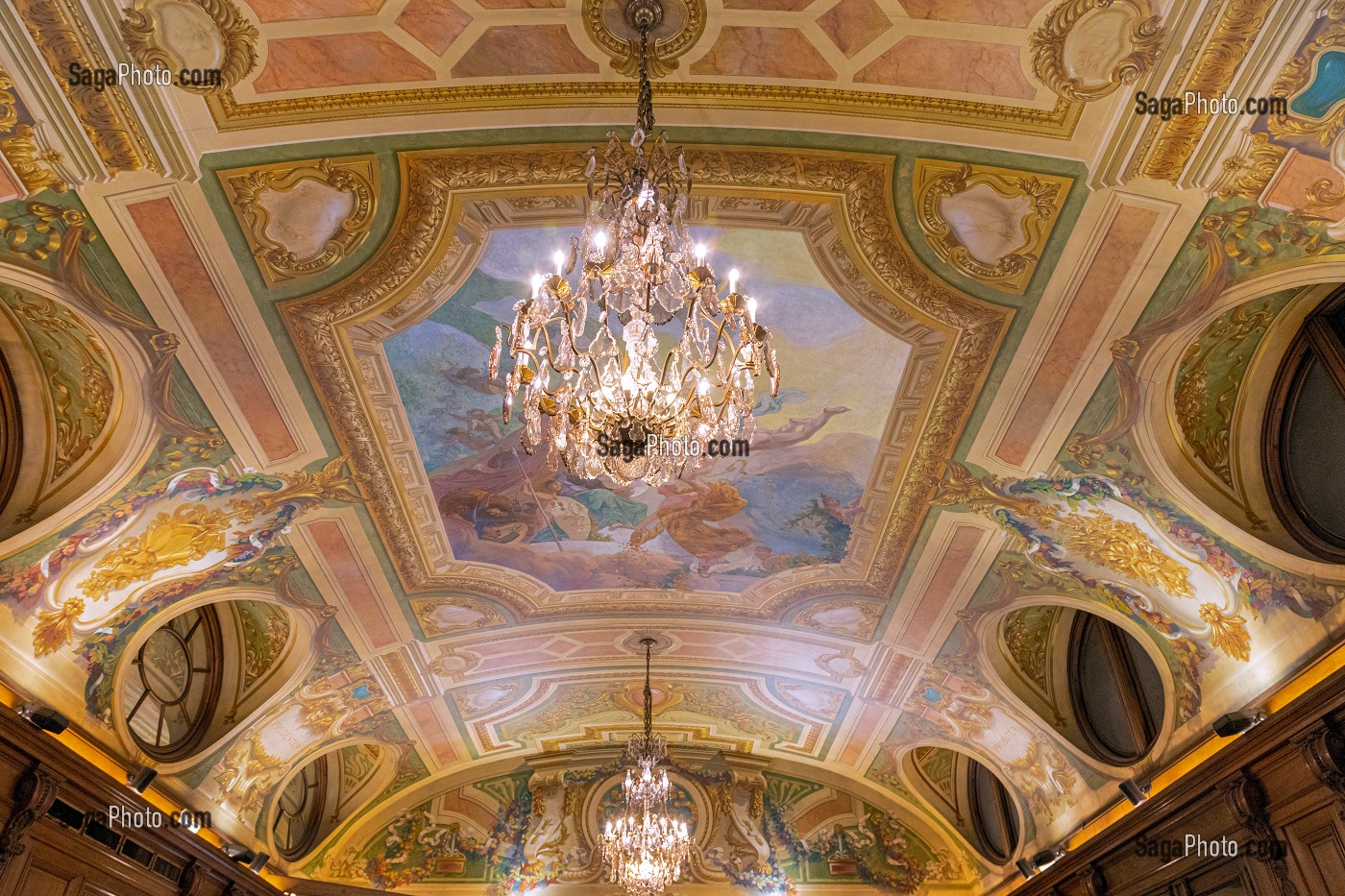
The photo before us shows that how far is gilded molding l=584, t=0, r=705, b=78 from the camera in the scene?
5605 mm

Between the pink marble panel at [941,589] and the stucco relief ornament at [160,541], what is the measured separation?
6228 millimetres

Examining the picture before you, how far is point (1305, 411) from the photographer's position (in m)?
Result: 8.00

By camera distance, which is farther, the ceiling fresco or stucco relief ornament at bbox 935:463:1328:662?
stucco relief ornament at bbox 935:463:1328:662

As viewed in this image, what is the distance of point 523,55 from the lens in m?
5.92

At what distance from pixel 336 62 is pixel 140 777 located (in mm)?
8153

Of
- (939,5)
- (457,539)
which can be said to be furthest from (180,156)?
(457,539)

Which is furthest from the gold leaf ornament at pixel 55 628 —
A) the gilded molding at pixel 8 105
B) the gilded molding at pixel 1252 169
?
the gilded molding at pixel 1252 169

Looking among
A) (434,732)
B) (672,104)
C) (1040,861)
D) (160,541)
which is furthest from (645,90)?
(434,732)

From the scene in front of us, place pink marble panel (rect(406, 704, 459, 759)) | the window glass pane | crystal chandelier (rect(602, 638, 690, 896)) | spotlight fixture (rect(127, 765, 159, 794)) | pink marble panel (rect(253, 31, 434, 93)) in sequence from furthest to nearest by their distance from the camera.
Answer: pink marble panel (rect(406, 704, 459, 759)), crystal chandelier (rect(602, 638, 690, 896)), the window glass pane, spotlight fixture (rect(127, 765, 159, 794)), pink marble panel (rect(253, 31, 434, 93))

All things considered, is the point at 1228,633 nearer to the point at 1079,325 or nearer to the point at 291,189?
the point at 1079,325

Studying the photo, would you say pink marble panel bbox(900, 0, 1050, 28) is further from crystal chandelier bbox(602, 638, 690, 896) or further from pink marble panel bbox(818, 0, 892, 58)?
crystal chandelier bbox(602, 638, 690, 896)

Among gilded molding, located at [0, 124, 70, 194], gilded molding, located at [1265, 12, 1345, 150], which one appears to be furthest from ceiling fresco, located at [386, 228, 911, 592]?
gilded molding, located at [1265, 12, 1345, 150]

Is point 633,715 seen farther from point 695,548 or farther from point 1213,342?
point 1213,342

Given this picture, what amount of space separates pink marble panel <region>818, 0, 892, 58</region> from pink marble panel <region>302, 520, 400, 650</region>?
22.5 feet
